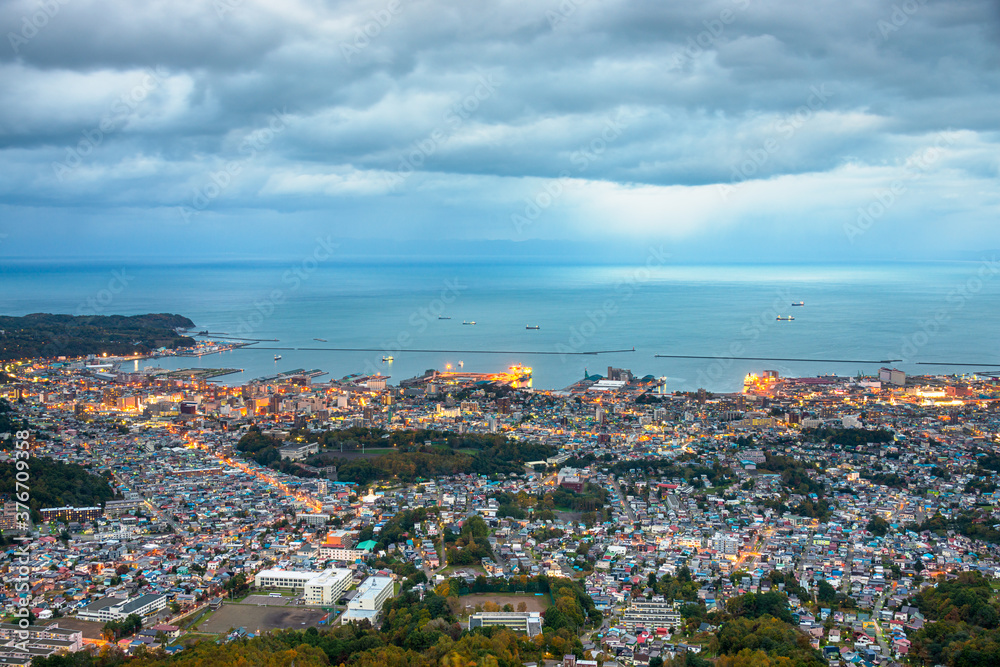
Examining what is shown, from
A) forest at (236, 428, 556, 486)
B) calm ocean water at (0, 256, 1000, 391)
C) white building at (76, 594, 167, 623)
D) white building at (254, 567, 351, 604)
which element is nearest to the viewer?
white building at (76, 594, 167, 623)

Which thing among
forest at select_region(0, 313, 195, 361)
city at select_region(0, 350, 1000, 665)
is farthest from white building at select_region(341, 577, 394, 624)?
forest at select_region(0, 313, 195, 361)

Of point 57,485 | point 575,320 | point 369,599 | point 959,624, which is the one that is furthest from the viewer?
point 575,320

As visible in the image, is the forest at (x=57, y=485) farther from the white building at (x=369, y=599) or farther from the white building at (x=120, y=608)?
the white building at (x=369, y=599)

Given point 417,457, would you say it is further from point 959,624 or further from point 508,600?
point 959,624

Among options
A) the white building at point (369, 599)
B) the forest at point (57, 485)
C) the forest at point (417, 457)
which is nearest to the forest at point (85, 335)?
the forest at point (417, 457)

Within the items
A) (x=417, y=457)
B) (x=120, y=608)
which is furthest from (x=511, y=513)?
(x=120, y=608)

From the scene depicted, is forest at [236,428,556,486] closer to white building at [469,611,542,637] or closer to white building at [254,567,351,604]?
white building at [254,567,351,604]
